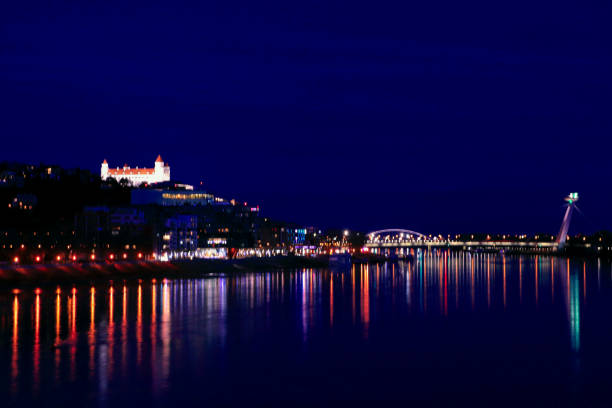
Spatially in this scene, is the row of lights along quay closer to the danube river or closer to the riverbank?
the riverbank

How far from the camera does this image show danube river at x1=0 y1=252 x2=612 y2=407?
1153cm

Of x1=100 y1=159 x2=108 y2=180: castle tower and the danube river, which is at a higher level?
x1=100 y1=159 x2=108 y2=180: castle tower

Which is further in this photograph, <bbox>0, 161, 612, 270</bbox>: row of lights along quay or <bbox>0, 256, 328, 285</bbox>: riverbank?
<bbox>0, 161, 612, 270</bbox>: row of lights along quay

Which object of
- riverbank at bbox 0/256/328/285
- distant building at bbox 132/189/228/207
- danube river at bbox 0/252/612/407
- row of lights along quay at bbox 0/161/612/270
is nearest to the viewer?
danube river at bbox 0/252/612/407

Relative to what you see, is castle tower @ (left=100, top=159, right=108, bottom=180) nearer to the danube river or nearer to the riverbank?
the riverbank

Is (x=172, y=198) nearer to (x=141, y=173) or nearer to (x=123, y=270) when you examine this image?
(x=141, y=173)

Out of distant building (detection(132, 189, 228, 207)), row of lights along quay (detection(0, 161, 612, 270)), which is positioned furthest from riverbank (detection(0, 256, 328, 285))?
distant building (detection(132, 189, 228, 207))

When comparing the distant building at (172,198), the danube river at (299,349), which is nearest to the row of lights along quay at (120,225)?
the distant building at (172,198)

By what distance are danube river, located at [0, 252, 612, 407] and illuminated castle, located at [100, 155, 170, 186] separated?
71076mm

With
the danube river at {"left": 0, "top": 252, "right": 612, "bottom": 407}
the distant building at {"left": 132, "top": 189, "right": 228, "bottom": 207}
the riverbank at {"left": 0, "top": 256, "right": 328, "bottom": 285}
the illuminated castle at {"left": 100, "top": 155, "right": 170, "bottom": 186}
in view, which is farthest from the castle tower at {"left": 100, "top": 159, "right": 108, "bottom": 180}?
the danube river at {"left": 0, "top": 252, "right": 612, "bottom": 407}

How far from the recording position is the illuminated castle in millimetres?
97750

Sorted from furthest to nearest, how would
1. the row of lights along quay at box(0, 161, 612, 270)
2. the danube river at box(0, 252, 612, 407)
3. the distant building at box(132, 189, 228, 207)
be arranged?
the distant building at box(132, 189, 228, 207)
the row of lights along quay at box(0, 161, 612, 270)
the danube river at box(0, 252, 612, 407)

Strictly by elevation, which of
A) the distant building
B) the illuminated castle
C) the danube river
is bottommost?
the danube river

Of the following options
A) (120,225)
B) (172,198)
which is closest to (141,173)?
(172,198)
